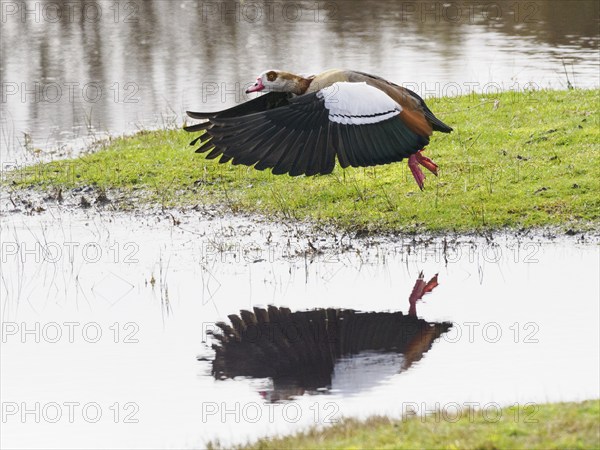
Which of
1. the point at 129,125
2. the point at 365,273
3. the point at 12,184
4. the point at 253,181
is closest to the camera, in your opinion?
the point at 365,273

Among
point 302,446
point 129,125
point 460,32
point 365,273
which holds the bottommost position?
point 302,446

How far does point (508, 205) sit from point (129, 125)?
1022 cm

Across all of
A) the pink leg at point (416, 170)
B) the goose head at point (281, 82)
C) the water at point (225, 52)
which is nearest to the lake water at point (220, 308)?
the water at point (225, 52)

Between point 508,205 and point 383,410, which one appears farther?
point 508,205

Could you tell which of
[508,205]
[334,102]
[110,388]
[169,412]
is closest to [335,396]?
[169,412]

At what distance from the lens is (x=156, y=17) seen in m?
35.8

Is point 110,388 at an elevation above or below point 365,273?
below

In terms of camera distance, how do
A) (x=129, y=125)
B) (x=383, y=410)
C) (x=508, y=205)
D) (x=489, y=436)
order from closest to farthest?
(x=489, y=436) → (x=383, y=410) → (x=508, y=205) → (x=129, y=125)

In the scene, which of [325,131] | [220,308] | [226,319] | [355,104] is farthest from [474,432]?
[355,104]

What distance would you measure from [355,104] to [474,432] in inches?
242

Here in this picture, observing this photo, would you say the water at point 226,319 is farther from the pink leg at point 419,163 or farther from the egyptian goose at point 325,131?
the egyptian goose at point 325,131

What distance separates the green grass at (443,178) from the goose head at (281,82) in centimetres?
196

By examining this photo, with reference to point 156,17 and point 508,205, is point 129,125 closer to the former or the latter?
point 508,205

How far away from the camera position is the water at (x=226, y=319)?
8.91 meters
